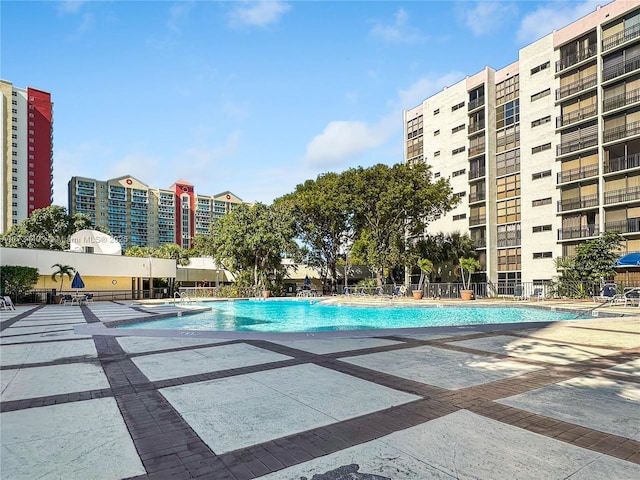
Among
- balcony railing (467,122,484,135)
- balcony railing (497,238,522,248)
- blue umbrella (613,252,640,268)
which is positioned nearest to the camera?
blue umbrella (613,252,640,268)

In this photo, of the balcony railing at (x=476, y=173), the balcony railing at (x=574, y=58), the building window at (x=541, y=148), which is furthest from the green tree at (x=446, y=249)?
the balcony railing at (x=574, y=58)

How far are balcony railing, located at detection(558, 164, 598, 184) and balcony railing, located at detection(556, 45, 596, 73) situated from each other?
8.18 meters

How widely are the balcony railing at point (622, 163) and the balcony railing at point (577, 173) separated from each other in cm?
79

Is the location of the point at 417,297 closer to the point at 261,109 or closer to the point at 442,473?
the point at 261,109

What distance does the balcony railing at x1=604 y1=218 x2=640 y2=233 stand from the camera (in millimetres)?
26531

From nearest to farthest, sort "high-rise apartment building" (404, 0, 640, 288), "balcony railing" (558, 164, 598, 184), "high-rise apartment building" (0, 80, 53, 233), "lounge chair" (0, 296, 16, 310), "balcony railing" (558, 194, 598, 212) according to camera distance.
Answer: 1. "lounge chair" (0, 296, 16, 310)
2. "high-rise apartment building" (404, 0, 640, 288)
3. "balcony railing" (558, 194, 598, 212)
4. "balcony railing" (558, 164, 598, 184)
5. "high-rise apartment building" (0, 80, 53, 233)

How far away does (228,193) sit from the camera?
119938 millimetres

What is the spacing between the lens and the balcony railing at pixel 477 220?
36000mm

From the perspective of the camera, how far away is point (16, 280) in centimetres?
2344

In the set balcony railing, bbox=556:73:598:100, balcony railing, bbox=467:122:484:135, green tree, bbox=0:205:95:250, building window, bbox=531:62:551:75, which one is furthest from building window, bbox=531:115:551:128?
green tree, bbox=0:205:95:250

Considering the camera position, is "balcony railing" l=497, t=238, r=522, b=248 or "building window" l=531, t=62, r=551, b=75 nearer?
"building window" l=531, t=62, r=551, b=75

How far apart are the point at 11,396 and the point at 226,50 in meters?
12.7

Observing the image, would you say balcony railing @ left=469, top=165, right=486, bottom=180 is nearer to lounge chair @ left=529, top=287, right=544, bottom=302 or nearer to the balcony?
the balcony

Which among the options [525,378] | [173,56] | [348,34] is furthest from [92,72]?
[525,378]
